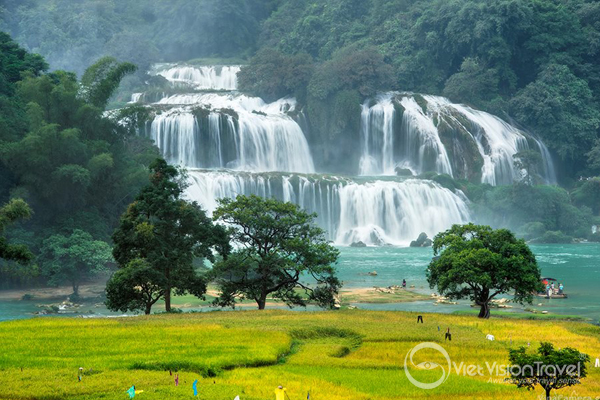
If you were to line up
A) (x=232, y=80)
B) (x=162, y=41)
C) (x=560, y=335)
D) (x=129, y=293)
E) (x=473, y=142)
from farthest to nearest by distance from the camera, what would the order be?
1. (x=162, y=41)
2. (x=232, y=80)
3. (x=473, y=142)
4. (x=129, y=293)
5. (x=560, y=335)

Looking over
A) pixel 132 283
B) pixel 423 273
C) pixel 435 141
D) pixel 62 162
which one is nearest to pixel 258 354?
pixel 132 283

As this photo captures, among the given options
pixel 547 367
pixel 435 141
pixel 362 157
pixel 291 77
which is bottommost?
pixel 547 367

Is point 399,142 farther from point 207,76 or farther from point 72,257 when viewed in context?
point 72,257

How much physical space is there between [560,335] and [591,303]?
17.4 metres

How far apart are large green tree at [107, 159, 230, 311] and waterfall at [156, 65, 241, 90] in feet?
253

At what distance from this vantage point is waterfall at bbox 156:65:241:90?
119562 millimetres

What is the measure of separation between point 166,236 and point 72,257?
589 inches

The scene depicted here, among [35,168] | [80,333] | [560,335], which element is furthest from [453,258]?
[35,168]

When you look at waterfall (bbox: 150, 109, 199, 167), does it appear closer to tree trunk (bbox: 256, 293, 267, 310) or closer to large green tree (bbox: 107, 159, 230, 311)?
tree trunk (bbox: 256, 293, 267, 310)

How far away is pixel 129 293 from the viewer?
4031 cm

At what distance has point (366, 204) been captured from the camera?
85.3 m

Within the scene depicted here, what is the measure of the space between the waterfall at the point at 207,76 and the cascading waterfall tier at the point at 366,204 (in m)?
37.7

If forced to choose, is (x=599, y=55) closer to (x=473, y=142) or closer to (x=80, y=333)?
(x=473, y=142)

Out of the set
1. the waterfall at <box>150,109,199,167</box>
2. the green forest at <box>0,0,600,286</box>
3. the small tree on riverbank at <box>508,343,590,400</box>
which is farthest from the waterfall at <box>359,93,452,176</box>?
the small tree on riverbank at <box>508,343,590,400</box>
